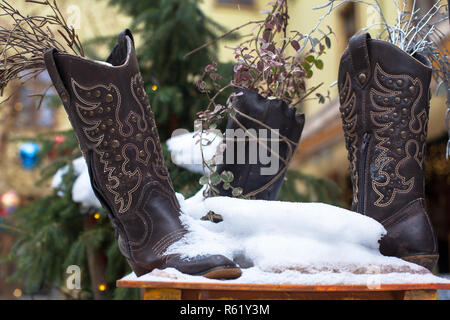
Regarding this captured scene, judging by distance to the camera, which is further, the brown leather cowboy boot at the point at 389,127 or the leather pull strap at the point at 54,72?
the brown leather cowboy boot at the point at 389,127

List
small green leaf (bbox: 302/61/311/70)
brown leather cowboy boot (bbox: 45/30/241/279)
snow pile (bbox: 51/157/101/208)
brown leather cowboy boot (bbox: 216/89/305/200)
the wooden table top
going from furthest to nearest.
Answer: snow pile (bbox: 51/157/101/208), small green leaf (bbox: 302/61/311/70), brown leather cowboy boot (bbox: 216/89/305/200), brown leather cowboy boot (bbox: 45/30/241/279), the wooden table top

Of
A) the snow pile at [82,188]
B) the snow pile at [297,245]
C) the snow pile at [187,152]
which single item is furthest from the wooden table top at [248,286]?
the snow pile at [82,188]

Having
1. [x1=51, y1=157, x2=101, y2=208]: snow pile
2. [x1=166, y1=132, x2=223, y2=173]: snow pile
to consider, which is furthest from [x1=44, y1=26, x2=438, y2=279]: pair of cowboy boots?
[x1=51, y1=157, x2=101, y2=208]: snow pile

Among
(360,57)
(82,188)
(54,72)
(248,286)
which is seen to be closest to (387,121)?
(360,57)

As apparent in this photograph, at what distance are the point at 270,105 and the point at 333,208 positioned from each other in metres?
0.30

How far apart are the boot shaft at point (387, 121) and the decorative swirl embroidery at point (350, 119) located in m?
0.01

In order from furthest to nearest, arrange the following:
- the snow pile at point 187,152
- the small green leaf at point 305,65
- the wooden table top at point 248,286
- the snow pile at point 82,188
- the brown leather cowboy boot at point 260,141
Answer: the snow pile at point 82,188 < the snow pile at point 187,152 < the small green leaf at point 305,65 < the brown leather cowboy boot at point 260,141 < the wooden table top at point 248,286

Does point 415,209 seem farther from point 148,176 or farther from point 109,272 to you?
point 109,272

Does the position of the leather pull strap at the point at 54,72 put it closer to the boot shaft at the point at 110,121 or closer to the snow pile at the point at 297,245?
the boot shaft at the point at 110,121

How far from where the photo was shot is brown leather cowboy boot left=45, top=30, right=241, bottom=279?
0.73 m

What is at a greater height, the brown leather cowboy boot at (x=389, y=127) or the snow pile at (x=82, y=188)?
the brown leather cowboy boot at (x=389, y=127)

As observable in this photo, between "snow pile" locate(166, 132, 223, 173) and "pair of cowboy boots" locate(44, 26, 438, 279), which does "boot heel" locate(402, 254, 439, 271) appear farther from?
"snow pile" locate(166, 132, 223, 173)

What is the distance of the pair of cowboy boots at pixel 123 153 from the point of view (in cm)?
73

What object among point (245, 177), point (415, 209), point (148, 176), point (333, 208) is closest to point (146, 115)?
point (148, 176)
